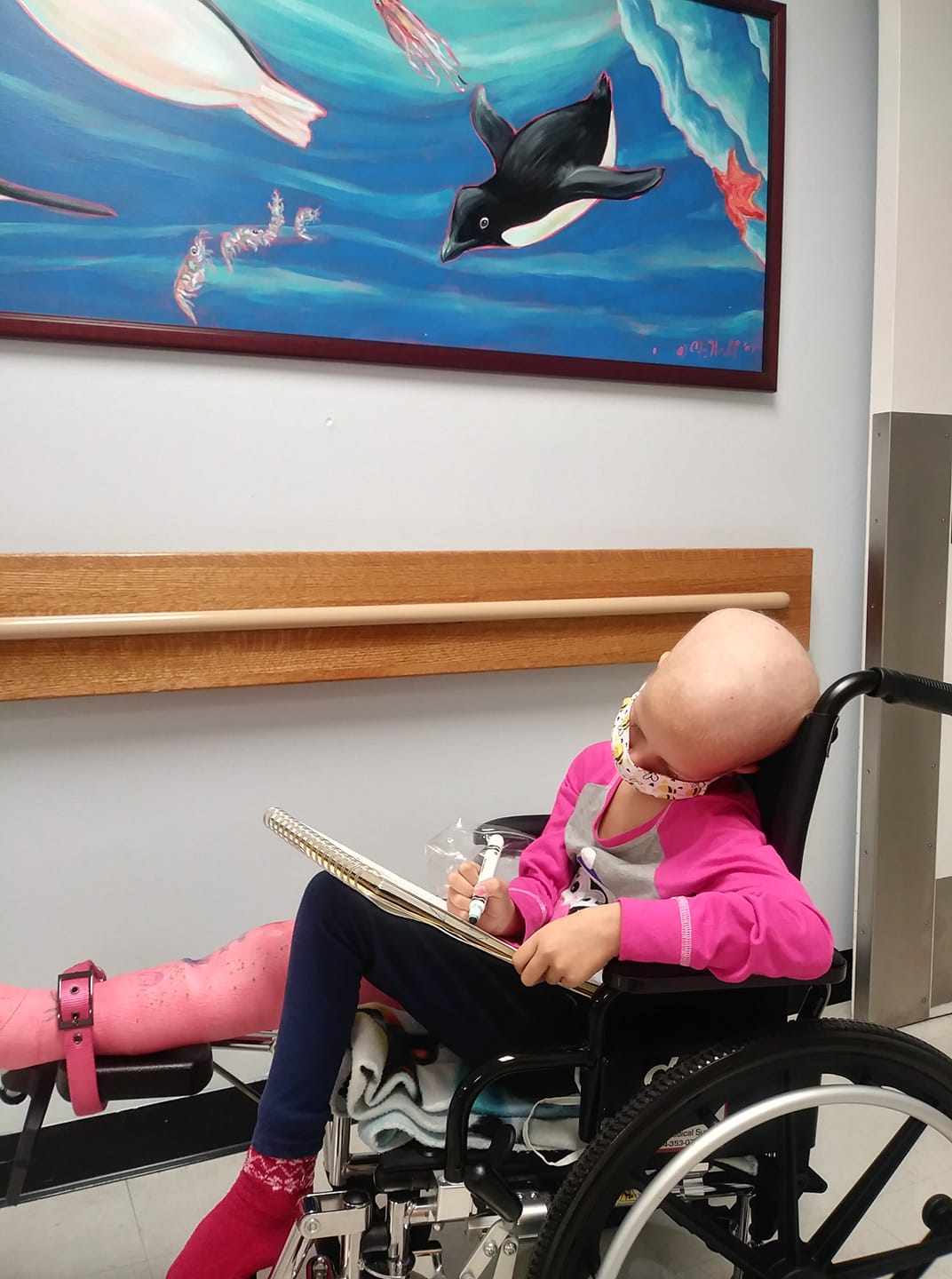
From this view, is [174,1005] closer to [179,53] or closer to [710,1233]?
[710,1233]

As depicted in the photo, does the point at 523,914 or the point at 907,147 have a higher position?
the point at 907,147

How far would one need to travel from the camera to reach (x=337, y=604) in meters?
1.57

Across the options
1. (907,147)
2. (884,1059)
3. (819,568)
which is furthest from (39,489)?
(907,147)

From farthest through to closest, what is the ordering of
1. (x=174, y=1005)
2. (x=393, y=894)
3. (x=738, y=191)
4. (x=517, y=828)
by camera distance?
(x=738, y=191) → (x=517, y=828) → (x=174, y=1005) → (x=393, y=894)

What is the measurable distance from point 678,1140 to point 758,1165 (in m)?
0.15

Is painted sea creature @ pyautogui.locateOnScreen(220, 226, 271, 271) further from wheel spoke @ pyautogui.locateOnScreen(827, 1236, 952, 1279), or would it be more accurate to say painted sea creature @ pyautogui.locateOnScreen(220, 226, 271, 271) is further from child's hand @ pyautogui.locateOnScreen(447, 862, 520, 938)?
wheel spoke @ pyautogui.locateOnScreen(827, 1236, 952, 1279)

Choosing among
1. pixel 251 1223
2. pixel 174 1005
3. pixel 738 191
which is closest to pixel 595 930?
pixel 251 1223

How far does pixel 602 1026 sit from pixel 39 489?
1.03 m

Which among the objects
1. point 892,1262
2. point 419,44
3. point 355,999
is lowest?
point 892,1262

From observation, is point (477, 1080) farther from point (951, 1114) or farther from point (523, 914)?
point (951, 1114)

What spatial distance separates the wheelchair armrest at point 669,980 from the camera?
89cm

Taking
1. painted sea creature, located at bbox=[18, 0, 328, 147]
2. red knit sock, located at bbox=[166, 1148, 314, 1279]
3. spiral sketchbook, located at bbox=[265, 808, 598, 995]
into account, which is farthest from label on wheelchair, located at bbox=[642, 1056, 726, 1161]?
painted sea creature, located at bbox=[18, 0, 328, 147]

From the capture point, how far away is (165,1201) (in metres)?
1.50
